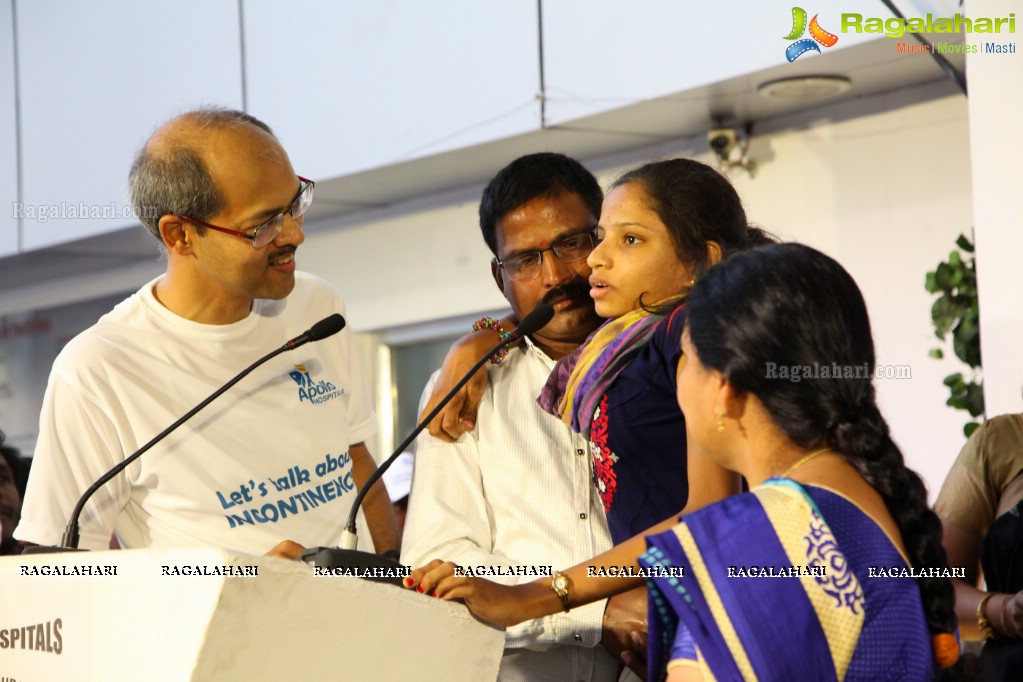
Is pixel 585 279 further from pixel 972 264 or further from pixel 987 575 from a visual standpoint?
pixel 972 264

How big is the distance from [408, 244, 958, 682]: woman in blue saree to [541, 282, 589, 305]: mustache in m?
0.61

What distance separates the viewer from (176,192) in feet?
7.39

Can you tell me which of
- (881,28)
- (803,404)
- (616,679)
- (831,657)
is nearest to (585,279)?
(616,679)

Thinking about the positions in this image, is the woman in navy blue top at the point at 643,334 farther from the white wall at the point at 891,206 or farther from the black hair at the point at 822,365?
the white wall at the point at 891,206

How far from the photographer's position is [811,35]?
3188 mm

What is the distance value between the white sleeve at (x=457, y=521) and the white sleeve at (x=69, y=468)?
19.2 inches

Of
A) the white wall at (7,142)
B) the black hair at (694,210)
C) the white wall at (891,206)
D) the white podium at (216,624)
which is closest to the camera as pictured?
the white podium at (216,624)

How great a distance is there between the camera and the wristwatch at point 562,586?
1.69 m

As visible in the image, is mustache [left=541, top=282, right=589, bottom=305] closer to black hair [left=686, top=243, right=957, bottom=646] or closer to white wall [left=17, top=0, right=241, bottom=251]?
black hair [left=686, top=243, right=957, bottom=646]

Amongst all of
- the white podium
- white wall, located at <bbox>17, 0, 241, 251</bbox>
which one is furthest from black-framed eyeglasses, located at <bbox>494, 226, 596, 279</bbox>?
white wall, located at <bbox>17, 0, 241, 251</bbox>

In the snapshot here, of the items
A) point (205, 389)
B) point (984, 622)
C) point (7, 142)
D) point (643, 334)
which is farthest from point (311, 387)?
point (7, 142)

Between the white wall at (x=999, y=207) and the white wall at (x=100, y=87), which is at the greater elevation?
the white wall at (x=100, y=87)

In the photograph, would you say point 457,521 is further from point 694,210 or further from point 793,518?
point 793,518

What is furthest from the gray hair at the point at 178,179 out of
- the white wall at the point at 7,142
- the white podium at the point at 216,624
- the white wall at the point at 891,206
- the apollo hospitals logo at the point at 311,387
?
the white wall at the point at 7,142
